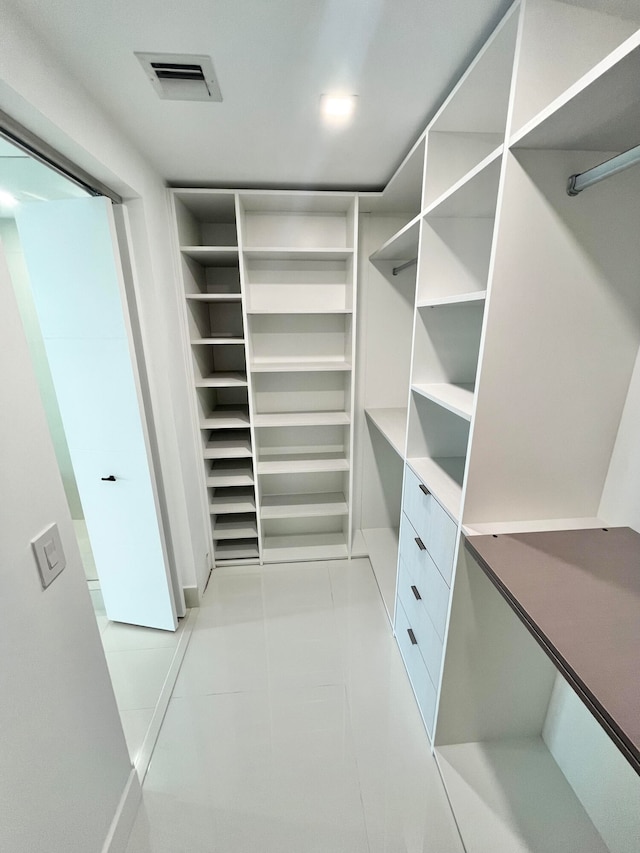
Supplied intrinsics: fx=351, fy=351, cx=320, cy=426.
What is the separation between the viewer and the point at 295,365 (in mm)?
2254

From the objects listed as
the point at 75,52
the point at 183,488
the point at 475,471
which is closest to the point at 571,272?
the point at 475,471

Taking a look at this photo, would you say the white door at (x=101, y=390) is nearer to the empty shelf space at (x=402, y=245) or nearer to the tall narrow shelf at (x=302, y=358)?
the tall narrow shelf at (x=302, y=358)

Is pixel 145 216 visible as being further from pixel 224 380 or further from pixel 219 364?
pixel 219 364

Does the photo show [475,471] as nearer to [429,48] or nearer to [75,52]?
[429,48]

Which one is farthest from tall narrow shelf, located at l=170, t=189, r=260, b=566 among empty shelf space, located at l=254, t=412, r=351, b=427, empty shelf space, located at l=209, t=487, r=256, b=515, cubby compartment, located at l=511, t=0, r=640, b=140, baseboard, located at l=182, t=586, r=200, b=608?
cubby compartment, located at l=511, t=0, r=640, b=140

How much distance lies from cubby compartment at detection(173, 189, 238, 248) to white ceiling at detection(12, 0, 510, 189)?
0.31 m

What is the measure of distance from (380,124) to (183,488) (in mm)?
1881

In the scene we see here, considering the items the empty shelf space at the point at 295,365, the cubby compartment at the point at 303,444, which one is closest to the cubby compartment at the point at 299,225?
the empty shelf space at the point at 295,365

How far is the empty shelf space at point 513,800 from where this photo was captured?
1182mm

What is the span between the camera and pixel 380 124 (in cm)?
134

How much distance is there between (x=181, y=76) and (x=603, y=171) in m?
1.20

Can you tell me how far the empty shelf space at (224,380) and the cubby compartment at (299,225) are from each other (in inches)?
31.8

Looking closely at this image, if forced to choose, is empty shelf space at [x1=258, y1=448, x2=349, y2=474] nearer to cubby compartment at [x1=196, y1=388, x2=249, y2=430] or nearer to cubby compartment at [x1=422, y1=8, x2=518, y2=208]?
cubby compartment at [x1=196, y1=388, x2=249, y2=430]

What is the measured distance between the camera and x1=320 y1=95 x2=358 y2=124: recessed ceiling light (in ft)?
3.85
